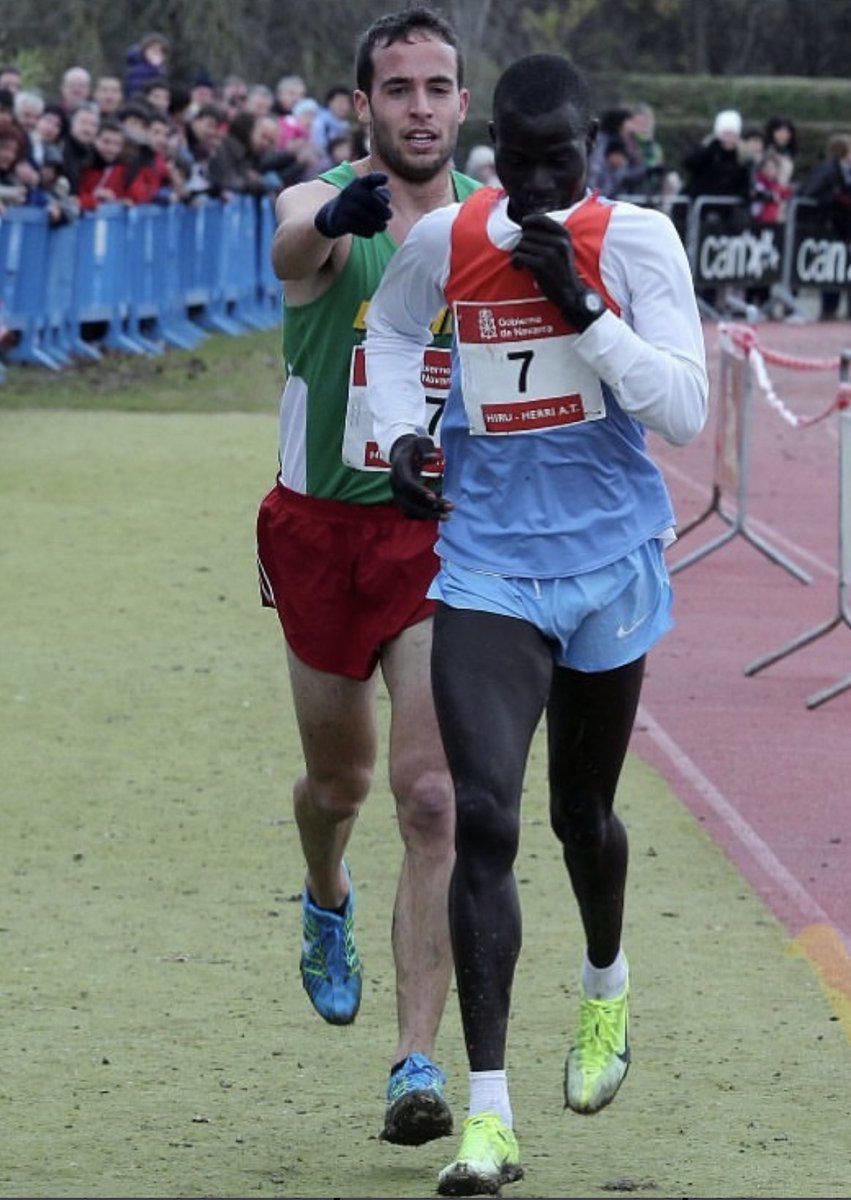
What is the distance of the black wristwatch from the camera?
15.3ft

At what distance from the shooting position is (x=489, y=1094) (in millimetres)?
4676

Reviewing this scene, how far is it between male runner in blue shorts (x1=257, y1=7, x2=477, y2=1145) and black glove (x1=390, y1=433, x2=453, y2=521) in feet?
1.77

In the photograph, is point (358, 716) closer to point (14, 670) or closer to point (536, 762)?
point (536, 762)

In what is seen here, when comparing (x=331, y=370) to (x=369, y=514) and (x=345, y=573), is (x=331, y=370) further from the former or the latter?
(x=345, y=573)

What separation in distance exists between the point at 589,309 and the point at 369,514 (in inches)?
46.8

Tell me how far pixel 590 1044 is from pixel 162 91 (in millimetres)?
19963

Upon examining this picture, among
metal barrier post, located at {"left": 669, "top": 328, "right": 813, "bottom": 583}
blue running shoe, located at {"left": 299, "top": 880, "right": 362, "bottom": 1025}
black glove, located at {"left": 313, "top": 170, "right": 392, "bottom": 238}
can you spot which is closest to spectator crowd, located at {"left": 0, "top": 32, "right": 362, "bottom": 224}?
metal barrier post, located at {"left": 669, "top": 328, "right": 813, "bottom": 583}

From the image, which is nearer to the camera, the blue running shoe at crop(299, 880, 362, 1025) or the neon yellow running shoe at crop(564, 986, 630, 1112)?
the neon yellow running shoe at crop(564, 986, 630, 1112)

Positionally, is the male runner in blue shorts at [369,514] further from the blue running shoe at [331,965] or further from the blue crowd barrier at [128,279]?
the blue crowd barrier at [128,279]

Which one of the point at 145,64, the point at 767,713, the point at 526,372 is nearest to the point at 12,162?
the point at 145,64

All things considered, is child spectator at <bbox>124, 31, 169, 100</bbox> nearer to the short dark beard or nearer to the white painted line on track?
the white painted line on track

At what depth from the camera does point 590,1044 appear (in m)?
5.19

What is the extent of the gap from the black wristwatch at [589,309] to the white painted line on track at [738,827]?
2.82 meters

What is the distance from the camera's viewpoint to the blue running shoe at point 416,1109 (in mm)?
5051
